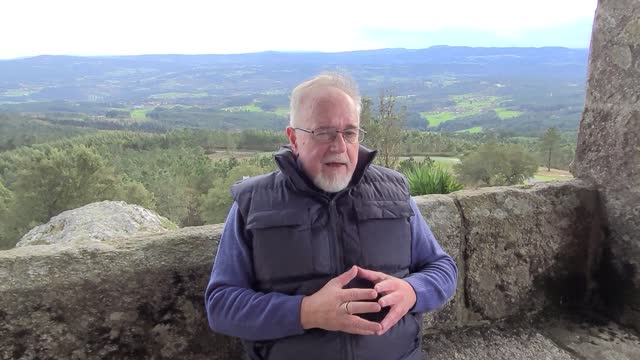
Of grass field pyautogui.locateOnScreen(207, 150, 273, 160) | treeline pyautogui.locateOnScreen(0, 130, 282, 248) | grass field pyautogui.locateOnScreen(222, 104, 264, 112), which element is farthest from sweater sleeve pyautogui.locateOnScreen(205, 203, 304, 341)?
grass field pyautogui.locateOnScreen(222, 104, 264, 112)

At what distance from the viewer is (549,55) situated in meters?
191

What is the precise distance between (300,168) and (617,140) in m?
1.81

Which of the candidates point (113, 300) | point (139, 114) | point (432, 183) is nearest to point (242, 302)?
point (113, 300)

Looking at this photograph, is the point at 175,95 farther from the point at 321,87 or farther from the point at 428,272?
the point at 428,272

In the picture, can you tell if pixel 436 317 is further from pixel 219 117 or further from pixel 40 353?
pixel 219 117

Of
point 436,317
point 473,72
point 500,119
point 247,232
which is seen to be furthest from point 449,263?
point 473,72

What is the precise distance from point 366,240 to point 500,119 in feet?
318

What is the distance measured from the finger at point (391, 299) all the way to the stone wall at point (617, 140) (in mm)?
1647

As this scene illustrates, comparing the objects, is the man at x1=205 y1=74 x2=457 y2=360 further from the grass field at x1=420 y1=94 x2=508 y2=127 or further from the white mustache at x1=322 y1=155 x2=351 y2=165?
the grass field at x1=420 y1=94 x2=508 y2=127

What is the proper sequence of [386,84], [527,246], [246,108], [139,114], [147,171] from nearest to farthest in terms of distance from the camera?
[527,246]
[147,171]
[386,84]
[246,108]
[139,114]

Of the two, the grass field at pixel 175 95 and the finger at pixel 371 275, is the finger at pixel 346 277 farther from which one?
the grass field at pixel 175 95

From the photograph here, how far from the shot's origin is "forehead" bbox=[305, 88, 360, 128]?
182cm

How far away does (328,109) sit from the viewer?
71.7 inches

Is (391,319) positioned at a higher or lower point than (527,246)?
higher
